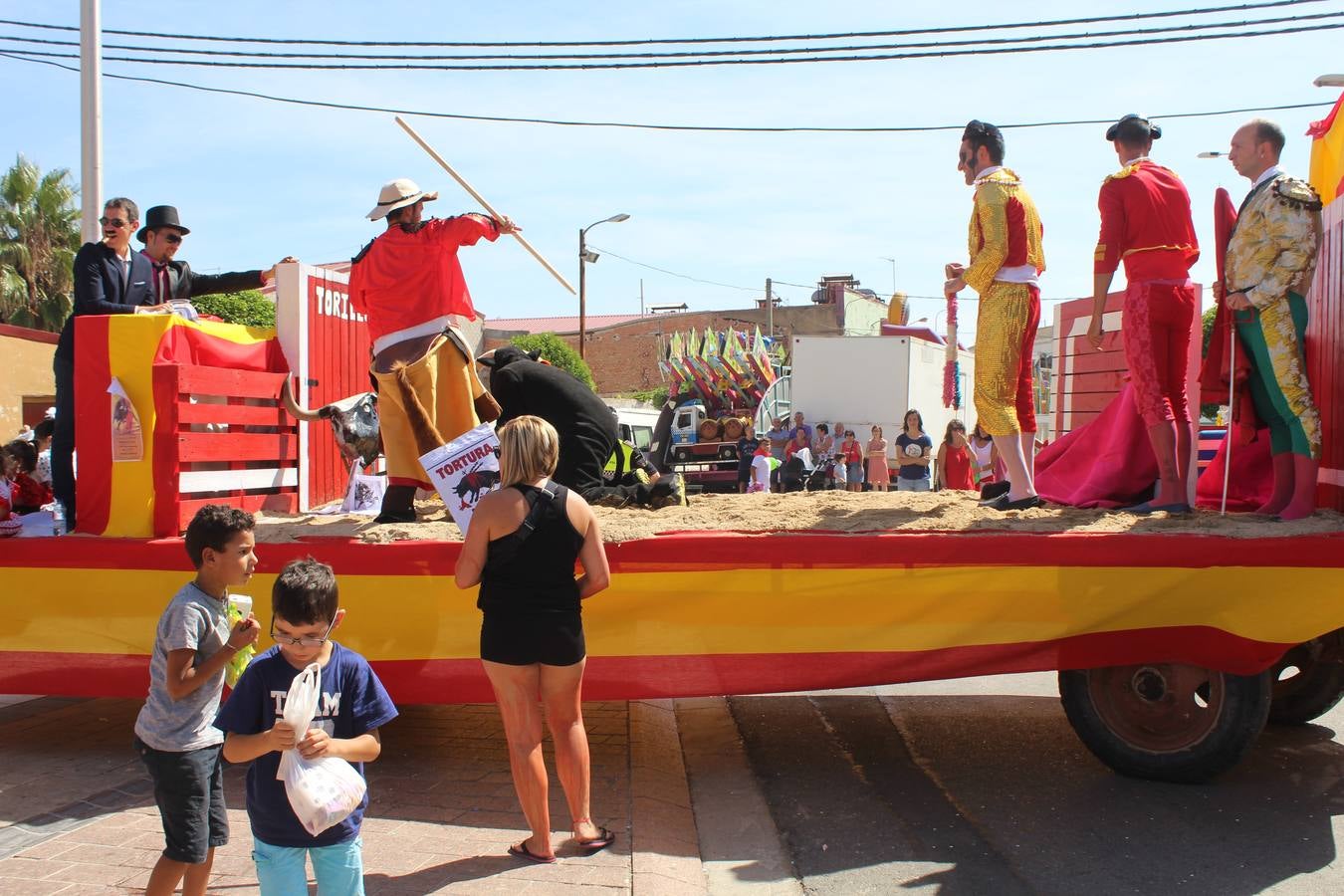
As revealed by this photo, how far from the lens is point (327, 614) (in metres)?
2.94

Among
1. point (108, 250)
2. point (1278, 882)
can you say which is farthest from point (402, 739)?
point (1278, 882)

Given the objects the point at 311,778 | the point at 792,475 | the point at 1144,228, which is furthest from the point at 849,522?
the point at 792,475

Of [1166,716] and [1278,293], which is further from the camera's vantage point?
[1278,293]

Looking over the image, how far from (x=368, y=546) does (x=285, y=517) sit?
3.74 ft

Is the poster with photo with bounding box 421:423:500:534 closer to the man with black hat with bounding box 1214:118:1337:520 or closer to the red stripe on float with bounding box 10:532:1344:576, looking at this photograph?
the red stripe on float with bounding box 10:532:1344:576

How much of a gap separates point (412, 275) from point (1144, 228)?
3.55 meters

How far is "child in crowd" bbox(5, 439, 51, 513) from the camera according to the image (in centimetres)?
632

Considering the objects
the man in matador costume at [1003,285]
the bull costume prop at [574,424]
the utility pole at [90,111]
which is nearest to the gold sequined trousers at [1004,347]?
the man in matador costume at [1003,285]

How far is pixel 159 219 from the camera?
612cm

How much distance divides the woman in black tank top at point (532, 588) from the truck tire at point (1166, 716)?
91.9 inches

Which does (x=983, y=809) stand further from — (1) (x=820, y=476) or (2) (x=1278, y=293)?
(1) (x=820, y=476)

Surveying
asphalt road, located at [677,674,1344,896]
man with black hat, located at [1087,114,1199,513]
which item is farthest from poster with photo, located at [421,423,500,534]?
man with black hat, located at [1087,114,1199,513]

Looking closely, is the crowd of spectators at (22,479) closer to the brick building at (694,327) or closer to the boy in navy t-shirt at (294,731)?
the boy in navy t-shirt at (294,731)

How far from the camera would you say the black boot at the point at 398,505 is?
5.65 meters
